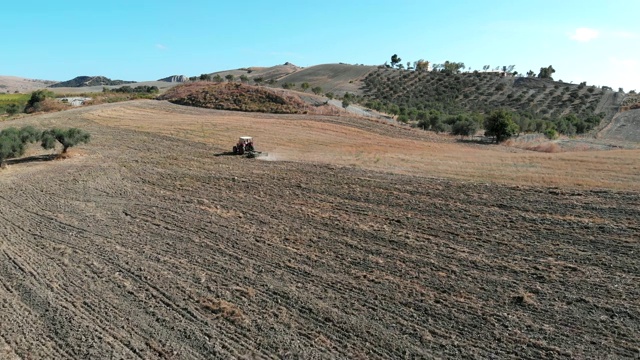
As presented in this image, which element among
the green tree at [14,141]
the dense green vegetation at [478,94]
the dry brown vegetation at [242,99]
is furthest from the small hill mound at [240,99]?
the green tree at [14,141]

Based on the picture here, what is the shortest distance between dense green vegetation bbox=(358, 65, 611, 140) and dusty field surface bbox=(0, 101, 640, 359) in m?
40.3

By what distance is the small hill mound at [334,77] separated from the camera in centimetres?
10875

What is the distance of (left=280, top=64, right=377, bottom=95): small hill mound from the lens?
10875cm

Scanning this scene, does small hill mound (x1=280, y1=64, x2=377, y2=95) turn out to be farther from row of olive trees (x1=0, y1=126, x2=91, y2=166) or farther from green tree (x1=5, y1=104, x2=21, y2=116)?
row of olive trees (x1=0, y1=126, x2=91, y2=166)

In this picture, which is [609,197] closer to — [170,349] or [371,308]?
[371,308]

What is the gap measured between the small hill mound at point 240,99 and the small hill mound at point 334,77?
127 feet

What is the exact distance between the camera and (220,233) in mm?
17766

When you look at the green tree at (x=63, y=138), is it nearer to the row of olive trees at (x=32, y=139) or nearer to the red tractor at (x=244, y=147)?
the row of olive trees at (x=32, y=139)

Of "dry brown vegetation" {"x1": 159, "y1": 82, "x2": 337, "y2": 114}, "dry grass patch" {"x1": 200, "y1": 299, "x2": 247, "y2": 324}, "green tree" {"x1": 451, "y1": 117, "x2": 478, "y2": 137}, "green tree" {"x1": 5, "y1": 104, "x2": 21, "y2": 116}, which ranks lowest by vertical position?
"dry grass patch" {"x1": 200, "y1": 299, "x2": 247, "y2": 324}

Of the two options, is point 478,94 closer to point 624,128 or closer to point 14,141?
point 624,128

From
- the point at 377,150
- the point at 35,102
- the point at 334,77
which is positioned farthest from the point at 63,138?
the point at 334,77

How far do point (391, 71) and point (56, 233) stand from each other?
352ft

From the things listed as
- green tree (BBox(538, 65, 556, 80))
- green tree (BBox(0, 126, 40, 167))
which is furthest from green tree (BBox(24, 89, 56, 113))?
green tree (BBox(538, 65, 556, 80))

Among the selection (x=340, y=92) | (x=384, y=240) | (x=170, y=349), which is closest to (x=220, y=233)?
(x=384, y=240)
